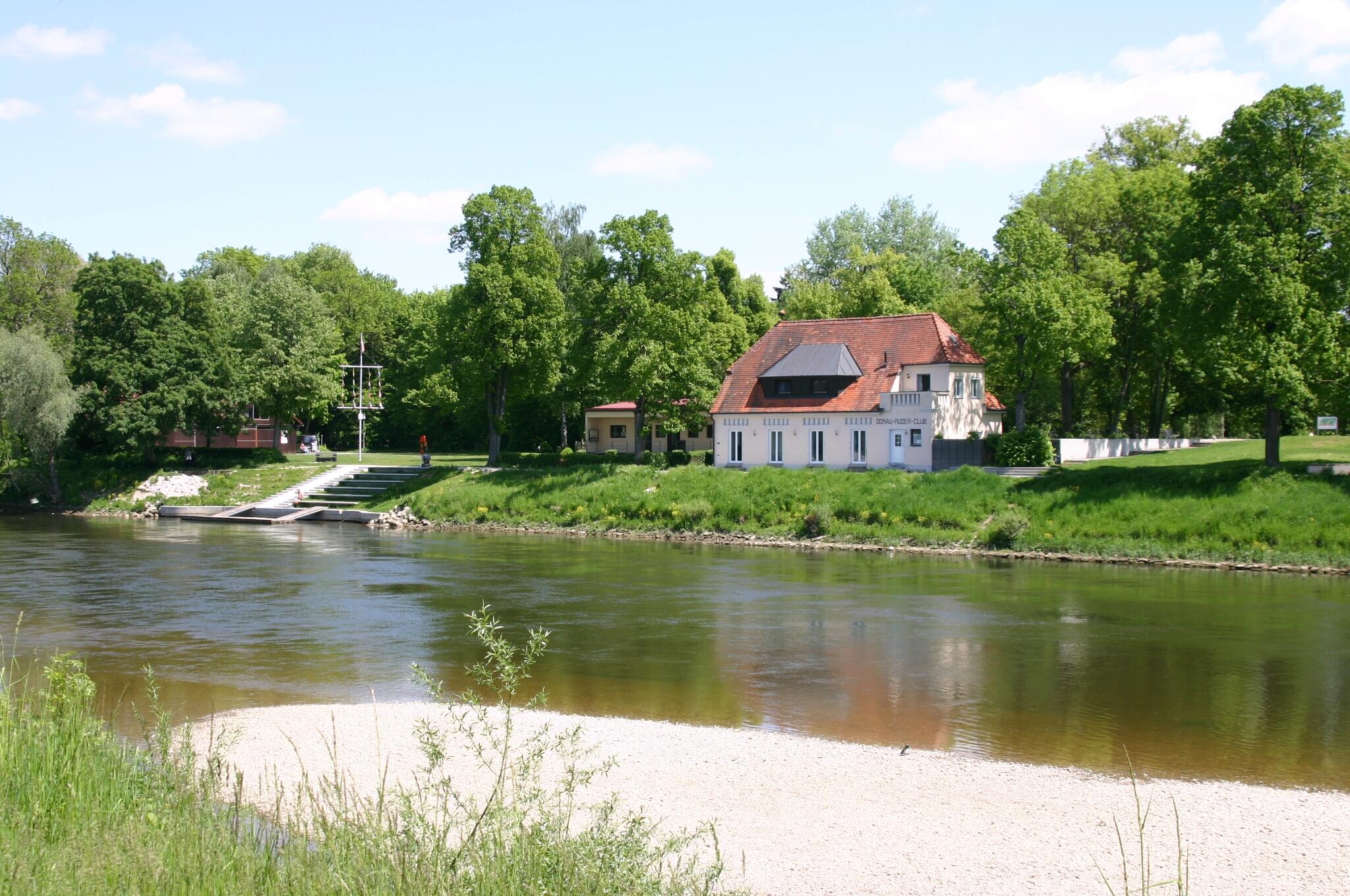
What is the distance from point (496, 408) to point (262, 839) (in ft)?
158

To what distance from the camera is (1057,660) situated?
21359 millimetres

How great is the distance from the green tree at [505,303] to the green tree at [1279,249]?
30006 millimetres

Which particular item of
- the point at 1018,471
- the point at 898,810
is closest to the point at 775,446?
the point at 1018,471

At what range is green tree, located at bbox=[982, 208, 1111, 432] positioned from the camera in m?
48.2

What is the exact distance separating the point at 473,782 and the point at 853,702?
7.42 m

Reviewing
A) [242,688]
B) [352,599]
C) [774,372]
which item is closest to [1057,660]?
[242,688]

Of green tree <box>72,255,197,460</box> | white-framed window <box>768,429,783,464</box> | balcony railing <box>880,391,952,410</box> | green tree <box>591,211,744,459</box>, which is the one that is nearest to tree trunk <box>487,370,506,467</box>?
green tree <box>591,211,744,459</box>

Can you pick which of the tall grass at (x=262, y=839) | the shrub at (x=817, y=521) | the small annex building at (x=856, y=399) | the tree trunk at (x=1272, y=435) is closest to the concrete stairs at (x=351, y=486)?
the small annex building at (x=856, y=399)

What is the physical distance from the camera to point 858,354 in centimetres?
5278

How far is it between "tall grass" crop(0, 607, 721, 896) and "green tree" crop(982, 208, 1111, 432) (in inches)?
1642

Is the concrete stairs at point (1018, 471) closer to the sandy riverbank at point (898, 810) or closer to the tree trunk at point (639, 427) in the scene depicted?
the tree trunk at point (639, 427)

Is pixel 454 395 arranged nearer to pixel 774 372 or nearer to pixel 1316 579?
pixel 774 372

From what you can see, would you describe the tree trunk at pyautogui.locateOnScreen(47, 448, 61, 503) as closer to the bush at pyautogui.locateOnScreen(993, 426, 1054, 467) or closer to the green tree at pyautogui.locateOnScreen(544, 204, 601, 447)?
the green tree at pyautogui.locateOnScreen(544, 204, 601, 447)

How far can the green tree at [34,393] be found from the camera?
2069 inches
